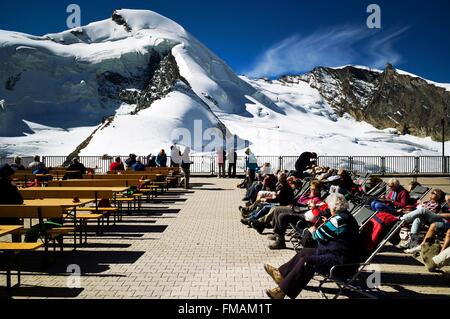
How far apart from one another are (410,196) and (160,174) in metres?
9.39

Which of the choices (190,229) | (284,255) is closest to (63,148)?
(190,229)

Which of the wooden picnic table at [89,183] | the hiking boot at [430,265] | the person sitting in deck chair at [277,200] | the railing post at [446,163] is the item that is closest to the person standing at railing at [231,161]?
the railing post at [446,163]

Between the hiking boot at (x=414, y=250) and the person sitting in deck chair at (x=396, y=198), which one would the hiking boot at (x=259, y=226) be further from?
the hiking boot at (x=414, y=250)

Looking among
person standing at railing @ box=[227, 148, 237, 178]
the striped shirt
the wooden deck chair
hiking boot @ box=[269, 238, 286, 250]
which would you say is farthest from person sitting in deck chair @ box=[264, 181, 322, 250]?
person standing at railing @ box=[227, 148, 237, 178]

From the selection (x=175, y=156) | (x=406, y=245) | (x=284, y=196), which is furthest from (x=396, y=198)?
(x=175, y=156)

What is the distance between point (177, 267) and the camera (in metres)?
7.09

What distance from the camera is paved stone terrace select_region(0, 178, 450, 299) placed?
592 centimetres

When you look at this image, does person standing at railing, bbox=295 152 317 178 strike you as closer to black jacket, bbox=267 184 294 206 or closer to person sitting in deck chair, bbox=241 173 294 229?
person sitting in deck chair, bbox=241 173 294 229

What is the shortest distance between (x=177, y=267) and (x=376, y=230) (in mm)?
2864

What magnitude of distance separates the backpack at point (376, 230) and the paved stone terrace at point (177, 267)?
2.14 feet

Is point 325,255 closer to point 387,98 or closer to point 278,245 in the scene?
point 278,245

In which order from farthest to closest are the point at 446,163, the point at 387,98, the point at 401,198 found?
the point at 387,98 < the point at 446,163 < the point at 401,198

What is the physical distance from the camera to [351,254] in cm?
546
